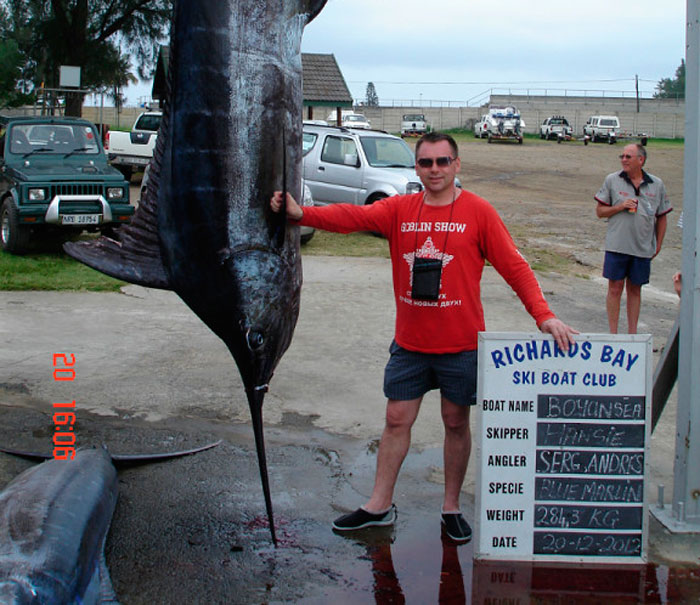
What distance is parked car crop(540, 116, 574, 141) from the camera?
43.6 meters

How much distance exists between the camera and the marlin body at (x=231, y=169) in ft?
8.23

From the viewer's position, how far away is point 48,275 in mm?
9273

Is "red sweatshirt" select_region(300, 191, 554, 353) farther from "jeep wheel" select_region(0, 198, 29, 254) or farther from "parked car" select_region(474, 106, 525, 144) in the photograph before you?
"parked car" select_region(474, 106, 525, 144)

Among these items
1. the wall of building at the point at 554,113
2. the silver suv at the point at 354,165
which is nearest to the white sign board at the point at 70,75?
the silver suv at the point at 354,165

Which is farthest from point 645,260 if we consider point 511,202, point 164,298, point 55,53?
point 55,53

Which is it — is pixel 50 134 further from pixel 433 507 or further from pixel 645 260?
pixel 433 507

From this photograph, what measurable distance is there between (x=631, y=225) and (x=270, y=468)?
149 inches

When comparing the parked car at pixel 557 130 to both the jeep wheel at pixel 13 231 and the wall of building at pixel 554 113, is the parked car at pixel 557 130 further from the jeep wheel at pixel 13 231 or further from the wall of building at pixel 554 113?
the jeep wheel at pixel 13 231

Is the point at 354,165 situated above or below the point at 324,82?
below

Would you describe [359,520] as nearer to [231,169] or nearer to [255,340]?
[255,340]

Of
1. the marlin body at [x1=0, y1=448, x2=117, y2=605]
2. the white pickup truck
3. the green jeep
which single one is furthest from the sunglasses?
the white pickup truck

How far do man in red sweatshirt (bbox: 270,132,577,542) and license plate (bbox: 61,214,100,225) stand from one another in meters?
7.48

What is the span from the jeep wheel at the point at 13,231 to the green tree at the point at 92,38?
9.35 meters

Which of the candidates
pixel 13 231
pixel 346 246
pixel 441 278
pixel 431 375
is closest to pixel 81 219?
pixel 13 231
